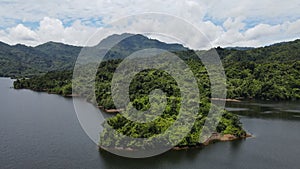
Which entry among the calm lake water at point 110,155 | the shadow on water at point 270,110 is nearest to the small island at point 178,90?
the calm lake water at point 110,155

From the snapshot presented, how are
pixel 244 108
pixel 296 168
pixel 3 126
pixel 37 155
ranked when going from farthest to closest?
pixel 244 108
pixel 3 126
pixel 37 155
pixel 296 168

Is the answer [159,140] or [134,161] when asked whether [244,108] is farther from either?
[134,161]

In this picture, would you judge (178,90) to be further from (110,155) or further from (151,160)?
(151,160)

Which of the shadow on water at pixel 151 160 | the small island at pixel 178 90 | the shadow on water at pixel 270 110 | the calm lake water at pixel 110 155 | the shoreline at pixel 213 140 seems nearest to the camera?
the shadow on water at pixel 151 160

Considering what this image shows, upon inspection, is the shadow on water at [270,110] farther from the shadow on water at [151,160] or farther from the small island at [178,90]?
the shadow on water at [151,160]

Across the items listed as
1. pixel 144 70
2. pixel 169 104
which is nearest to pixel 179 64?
pixel 144 70

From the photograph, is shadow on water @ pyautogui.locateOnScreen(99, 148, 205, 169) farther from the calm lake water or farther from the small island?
the small island

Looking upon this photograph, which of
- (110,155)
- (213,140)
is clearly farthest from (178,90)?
(110,155)

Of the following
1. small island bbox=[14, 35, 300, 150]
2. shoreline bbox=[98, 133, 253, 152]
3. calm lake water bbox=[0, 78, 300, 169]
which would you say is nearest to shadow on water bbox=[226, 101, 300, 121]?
calm lake water bbox=[0, 78, 300, 169]
